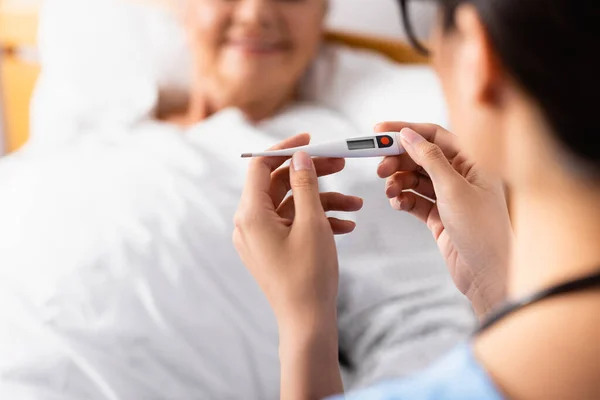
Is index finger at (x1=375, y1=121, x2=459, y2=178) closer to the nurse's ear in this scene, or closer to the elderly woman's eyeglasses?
the elderly woman's eyeglasses

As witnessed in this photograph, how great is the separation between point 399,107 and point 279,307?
741 millimetres

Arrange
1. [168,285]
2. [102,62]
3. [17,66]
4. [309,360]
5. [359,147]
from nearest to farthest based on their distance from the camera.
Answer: [309,360] → [359,147] → [168,285] → [102,62] → [17,66]

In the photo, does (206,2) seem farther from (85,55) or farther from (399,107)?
(399,107)

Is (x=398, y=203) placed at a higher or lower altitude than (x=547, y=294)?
lower

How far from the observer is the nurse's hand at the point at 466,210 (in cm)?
64

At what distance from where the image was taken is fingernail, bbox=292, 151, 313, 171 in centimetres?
62

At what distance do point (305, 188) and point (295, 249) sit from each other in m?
0.06

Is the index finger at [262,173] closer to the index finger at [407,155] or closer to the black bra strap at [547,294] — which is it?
the index finger at [407,155]

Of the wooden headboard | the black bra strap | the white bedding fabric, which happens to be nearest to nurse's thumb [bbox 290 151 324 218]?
the black bra strap

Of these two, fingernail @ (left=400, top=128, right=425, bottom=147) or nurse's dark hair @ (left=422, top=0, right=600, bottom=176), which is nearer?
nurse's dark hair @ (left=422, top=0, right=600, bottom=176)

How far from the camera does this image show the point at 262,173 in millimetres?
664

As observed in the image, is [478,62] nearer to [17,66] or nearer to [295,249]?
[295,249]

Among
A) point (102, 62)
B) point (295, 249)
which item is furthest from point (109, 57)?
point (295, 249)

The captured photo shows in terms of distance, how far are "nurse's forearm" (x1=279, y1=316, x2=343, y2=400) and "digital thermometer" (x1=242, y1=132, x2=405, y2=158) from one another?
172mm
